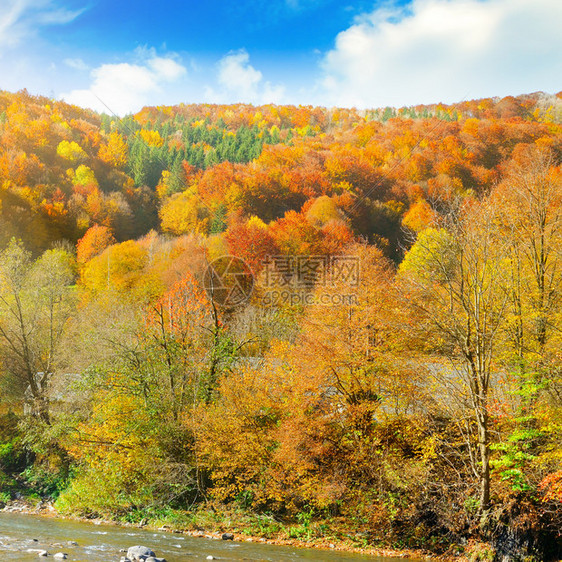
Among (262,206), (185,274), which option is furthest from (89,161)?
(185,274)

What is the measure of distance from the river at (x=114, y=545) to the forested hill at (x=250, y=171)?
4684 cm

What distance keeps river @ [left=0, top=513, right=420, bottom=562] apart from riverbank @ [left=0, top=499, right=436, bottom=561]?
689 mm

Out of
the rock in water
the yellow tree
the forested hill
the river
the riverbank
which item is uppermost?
the forested hill

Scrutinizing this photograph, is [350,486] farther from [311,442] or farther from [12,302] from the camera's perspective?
[12,302]

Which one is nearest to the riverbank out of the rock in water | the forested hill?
the rock in water

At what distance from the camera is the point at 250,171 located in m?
78.8

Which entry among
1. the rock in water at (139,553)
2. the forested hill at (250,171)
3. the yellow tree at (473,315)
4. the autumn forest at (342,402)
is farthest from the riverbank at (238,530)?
the forested hill at (250,171)

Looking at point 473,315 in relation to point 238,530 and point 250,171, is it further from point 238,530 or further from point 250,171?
point 250,171

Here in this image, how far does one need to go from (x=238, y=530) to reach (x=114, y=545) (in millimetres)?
5414

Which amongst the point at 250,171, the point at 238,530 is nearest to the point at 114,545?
the point at 238,530

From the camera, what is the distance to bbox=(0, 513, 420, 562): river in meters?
13.0

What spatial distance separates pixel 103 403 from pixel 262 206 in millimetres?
55289

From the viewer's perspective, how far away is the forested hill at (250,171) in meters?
67.0

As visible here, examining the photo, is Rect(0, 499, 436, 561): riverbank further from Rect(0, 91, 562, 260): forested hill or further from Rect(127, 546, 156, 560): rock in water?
Rect(0, 91, 562, 260): forested hill
